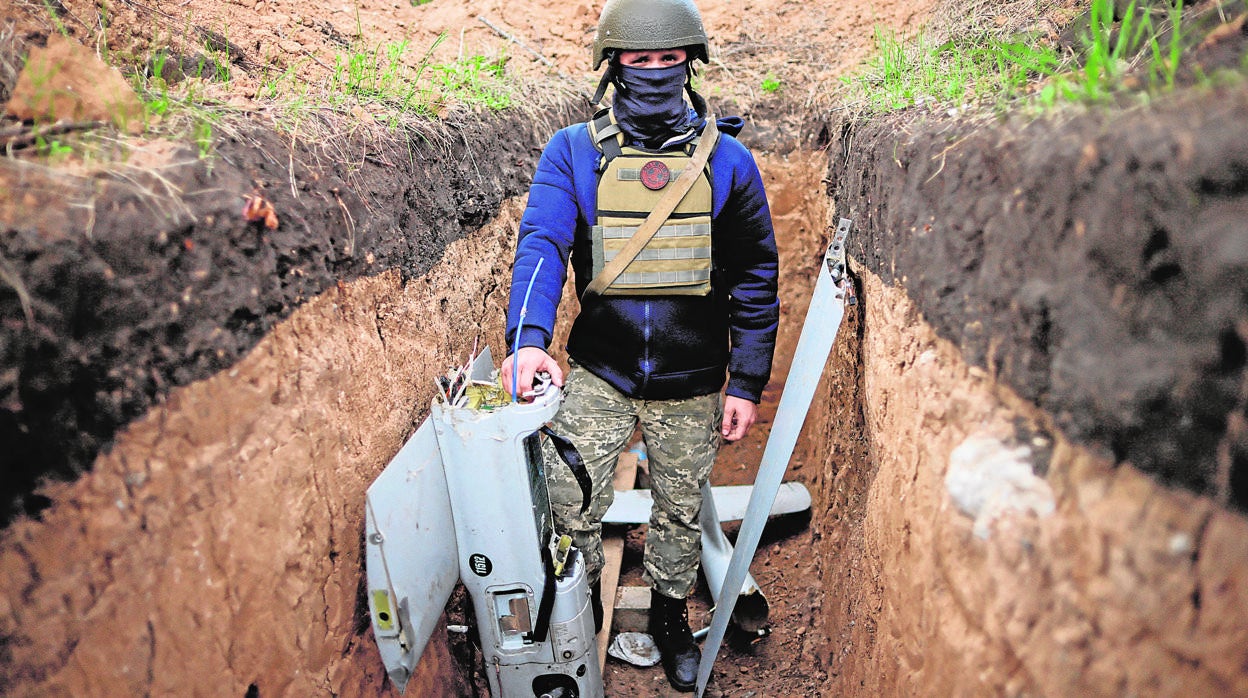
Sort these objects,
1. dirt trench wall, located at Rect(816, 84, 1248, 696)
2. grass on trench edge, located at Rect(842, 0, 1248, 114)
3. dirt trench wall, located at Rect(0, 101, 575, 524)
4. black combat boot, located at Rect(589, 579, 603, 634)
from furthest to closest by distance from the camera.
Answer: black combat boot, located at Rect(589, 579, 603, 634)
grass on trench edge, located at Rect(842, 0, 1248, 114)
dirt trench wall, located at Rect(0, 101, 575, 524)
dirt trench wall, located at Rect(816, 84, 1248, 696)

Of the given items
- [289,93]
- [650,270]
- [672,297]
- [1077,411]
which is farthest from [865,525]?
[289,93]

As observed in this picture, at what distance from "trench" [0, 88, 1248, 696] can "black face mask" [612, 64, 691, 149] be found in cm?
67

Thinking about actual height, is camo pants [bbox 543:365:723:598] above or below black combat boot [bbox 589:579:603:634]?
above

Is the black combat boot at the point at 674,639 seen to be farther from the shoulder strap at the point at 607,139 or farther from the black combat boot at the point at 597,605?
the shoulder strap at the point at 607,139

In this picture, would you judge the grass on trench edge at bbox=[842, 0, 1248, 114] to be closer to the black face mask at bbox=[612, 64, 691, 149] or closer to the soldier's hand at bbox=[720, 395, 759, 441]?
the black face mask at bbox=[612, 64, 691, 149]

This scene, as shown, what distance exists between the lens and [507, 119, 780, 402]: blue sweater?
2.31 meters

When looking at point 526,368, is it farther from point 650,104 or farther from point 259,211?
point 650,104

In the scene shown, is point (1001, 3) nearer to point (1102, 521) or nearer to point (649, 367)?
point (649, 367)

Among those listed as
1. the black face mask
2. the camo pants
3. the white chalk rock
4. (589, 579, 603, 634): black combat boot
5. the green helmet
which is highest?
the green helmet

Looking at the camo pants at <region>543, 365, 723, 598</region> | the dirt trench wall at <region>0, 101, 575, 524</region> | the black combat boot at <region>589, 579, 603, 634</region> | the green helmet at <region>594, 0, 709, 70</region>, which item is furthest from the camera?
the black combat boot at <region>589, 579, 603, 634</region>

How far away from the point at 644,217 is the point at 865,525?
1.20 meters

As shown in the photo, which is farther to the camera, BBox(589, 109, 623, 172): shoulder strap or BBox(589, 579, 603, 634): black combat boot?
BBox(589, 579, 603, 634): black combat boot

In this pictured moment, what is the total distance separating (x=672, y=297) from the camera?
2414 mm

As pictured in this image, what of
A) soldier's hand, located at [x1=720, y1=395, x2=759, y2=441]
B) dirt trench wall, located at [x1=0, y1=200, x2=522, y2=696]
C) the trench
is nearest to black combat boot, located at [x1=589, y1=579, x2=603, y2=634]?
the trench
